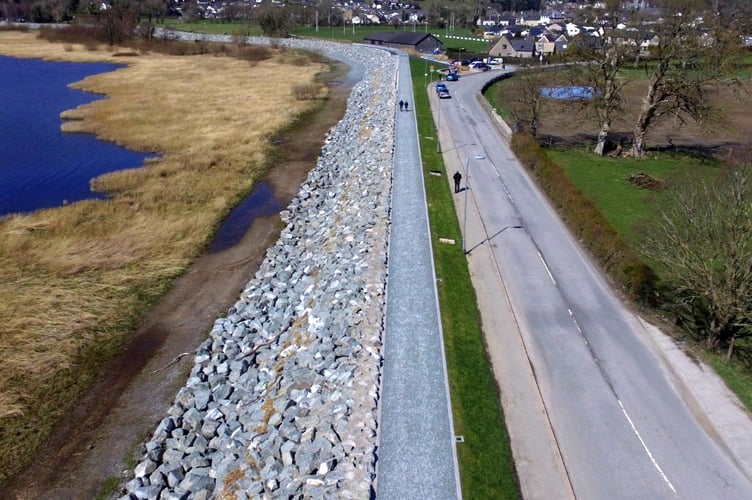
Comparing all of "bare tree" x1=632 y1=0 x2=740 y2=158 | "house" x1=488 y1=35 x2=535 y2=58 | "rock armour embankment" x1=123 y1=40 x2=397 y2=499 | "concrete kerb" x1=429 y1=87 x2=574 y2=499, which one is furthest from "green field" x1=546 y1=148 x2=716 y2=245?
"house" x1=488 y1=35 x2=535 y2=58

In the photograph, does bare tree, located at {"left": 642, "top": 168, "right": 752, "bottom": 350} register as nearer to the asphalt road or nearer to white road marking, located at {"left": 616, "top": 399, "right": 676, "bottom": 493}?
the asphalt road

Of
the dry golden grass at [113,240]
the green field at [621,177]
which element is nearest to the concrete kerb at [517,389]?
the green field at [621,177]

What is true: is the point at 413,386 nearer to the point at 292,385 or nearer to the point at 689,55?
the point at 292,385

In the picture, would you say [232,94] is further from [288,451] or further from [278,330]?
[288,451]

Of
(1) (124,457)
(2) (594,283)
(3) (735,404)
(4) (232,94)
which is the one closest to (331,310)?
(1) (124,457)

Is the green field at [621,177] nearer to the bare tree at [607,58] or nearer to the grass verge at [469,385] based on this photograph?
the bare tree at [607,58]

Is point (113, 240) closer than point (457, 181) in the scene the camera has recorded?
Yes

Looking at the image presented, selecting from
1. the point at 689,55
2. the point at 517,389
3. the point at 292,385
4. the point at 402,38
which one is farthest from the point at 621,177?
the point at 402,38
